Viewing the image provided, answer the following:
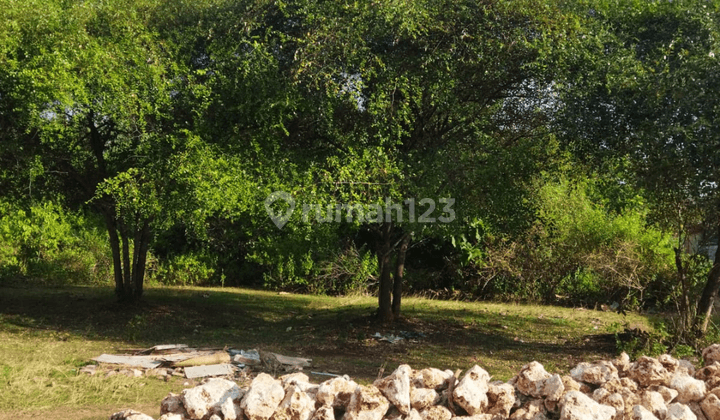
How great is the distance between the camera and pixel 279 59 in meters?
9.75

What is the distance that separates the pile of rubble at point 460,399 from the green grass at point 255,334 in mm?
1818

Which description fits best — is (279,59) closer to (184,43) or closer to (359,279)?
(184,43)

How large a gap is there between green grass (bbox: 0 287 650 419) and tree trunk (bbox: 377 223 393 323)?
0.27 m

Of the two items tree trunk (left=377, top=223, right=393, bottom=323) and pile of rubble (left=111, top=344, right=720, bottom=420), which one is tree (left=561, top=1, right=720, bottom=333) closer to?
tree trunk (left=377, top=223, right=393, bottom=323)

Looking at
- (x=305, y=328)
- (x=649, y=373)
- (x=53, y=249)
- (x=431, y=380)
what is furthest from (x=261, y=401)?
(x=53, y=249)

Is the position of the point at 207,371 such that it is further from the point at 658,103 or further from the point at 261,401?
the point at 658,103

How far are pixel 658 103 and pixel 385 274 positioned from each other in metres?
4.88

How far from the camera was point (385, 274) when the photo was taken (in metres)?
11.1

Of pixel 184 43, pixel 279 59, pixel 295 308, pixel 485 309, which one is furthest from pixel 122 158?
pixel 485 309

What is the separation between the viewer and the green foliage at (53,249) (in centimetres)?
1548

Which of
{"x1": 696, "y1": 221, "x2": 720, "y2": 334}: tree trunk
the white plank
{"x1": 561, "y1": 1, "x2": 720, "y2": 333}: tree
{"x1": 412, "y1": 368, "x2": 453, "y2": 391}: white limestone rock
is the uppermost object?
{"x1": 561, "y1": 1, "x2": 720, "y2": 333}: tree

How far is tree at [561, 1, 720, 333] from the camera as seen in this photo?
7.76 meters

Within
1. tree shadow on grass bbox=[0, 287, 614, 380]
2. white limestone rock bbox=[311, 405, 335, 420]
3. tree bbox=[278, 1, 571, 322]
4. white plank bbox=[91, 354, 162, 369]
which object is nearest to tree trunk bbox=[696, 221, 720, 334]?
tree shadow on grass bbox=[0, 287, 614, 380]

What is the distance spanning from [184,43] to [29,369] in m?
5.20
